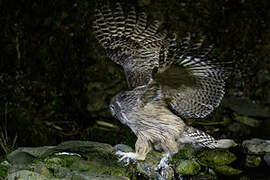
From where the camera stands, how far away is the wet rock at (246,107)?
202 inches

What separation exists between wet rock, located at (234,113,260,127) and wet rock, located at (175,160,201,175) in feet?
7.32

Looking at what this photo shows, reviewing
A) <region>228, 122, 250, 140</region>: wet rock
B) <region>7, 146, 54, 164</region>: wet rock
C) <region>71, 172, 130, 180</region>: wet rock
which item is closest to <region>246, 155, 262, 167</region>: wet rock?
<region>71, 172, 130, 180</region>: wet rock

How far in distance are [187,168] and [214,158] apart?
0.81 feet

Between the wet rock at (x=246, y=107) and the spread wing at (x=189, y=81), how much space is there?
2.27 metres

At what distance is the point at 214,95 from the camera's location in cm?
287

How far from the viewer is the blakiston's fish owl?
248cm

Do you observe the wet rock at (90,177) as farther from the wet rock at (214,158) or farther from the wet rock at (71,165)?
the wet rock at (214,158)

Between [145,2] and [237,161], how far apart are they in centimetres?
277

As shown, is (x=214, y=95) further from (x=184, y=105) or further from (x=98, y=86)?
(x=98, y=86)

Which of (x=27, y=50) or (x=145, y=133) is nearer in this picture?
(x=145, y=133)

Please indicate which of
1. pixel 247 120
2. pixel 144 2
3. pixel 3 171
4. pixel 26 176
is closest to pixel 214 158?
pixel 26 176

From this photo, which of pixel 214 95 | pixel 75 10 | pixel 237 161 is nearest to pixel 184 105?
pixel 214 95

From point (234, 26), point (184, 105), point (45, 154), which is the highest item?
point (234, 26)

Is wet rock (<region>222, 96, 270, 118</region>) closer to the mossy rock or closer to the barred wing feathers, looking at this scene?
the mossy rock
